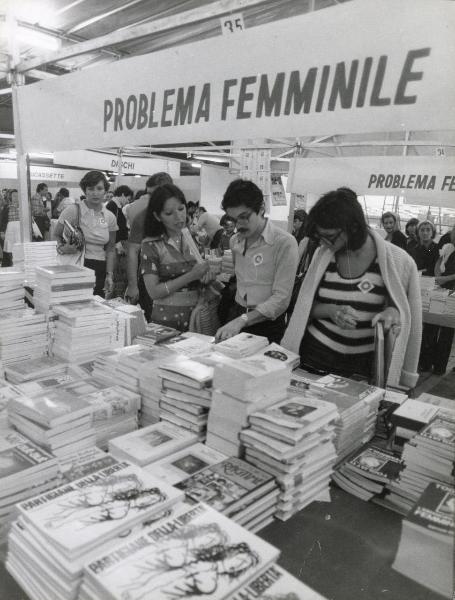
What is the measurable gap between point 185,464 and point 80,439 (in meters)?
0.37

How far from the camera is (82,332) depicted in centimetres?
217

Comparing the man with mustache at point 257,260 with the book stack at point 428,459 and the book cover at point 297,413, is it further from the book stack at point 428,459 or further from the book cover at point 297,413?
the book stack at point 428,459

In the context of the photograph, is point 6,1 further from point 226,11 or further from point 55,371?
point 55,371

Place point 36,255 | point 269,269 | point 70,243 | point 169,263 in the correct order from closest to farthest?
point 269,269 < point 169,263 < point 36,255 < point 70,243

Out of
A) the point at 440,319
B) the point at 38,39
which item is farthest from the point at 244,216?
the point at 38,39

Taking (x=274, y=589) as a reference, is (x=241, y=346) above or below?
above

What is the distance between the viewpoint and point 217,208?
39.8ft

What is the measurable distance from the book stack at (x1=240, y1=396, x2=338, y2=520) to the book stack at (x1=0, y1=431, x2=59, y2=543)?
569mm

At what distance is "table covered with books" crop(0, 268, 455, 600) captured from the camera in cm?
92

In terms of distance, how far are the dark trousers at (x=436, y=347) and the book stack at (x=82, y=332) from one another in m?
4.18

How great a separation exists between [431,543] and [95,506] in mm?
740

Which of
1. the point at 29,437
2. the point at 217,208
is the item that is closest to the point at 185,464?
the point at 29,437

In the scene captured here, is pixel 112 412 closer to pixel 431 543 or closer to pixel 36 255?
pixel 431 543

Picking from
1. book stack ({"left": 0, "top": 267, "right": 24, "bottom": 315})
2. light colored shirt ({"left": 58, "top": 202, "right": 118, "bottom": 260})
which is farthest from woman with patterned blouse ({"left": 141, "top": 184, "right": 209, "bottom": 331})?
light colored shirt ({"left": 58, "top": 202, "right": 118, "bottom": 260})
